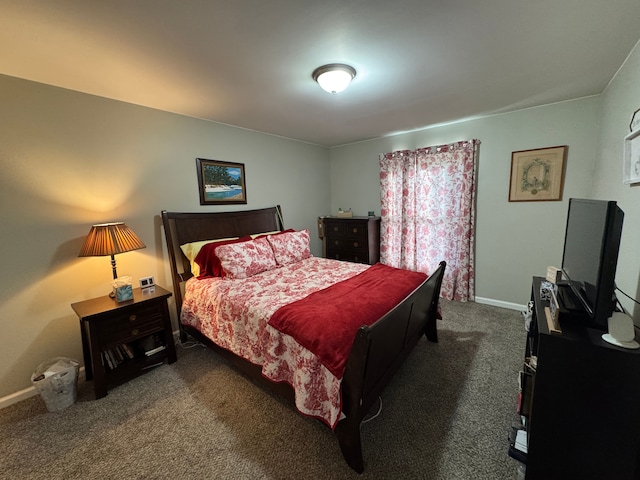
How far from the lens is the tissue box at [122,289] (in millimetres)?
2102

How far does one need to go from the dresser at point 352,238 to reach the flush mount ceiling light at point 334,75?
217cm

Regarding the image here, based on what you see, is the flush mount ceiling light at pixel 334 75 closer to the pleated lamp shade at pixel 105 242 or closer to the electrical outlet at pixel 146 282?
the pleated lamp shade at pixel 105 242

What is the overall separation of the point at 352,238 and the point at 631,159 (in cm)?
285

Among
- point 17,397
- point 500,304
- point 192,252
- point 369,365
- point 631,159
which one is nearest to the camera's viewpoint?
point 369,365

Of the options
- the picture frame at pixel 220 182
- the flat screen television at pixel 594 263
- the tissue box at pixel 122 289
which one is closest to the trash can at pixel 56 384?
the tissue box at pixel 122 289

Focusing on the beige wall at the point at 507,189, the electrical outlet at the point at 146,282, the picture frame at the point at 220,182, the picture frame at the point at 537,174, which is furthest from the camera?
the picture frame at the point at 220,182

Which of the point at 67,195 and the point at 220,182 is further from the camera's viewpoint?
the point at 220,182

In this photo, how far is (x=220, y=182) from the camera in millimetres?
3119

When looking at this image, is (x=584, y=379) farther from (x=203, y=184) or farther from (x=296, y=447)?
(x=203, y=184)

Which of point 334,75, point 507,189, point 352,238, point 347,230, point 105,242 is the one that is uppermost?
point 334,75

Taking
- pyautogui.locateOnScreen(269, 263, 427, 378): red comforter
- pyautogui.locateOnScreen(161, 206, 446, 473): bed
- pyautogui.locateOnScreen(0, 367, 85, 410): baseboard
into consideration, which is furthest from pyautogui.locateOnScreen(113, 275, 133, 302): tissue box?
pyautogui.locateOnScreen(269, 263, 427, 378): red comforter

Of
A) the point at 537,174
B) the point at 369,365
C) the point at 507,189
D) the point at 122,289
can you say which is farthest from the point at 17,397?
the point at 537,174

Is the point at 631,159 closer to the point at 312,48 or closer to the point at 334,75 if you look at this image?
the point at 334,75

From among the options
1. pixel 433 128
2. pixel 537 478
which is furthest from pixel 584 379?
pixel 433 128
